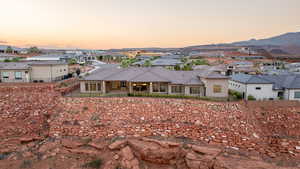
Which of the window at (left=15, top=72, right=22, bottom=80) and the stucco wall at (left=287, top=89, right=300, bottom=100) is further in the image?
the window at (left=15, top=72, right=22, bottom=80)

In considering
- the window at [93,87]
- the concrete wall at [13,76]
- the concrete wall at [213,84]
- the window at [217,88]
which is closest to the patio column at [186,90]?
the concrete wall at [213,84]

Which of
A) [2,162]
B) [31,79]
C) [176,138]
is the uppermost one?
[31,79]

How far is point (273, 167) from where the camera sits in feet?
42.3

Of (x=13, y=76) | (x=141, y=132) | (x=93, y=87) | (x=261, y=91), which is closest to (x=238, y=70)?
(x=261, y=91)

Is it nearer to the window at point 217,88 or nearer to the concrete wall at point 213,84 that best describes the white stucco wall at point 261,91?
the concrete wall at point 213,84

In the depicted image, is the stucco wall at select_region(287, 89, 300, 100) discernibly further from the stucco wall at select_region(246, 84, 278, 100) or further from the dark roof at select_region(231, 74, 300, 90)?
the stucco wall at select_region(246, 84, 278, 100)

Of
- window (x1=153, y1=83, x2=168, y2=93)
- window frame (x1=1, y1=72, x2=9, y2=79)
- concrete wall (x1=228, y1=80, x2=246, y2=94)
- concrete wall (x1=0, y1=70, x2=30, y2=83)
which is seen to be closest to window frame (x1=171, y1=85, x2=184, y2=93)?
window (x1=153, y1=83, x2=168, y2=93)

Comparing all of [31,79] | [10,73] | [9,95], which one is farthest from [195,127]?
[10,73]

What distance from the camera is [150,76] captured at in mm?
23641

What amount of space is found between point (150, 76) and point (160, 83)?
1804 millimetres

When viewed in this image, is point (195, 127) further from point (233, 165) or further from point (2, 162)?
point (2, 162)

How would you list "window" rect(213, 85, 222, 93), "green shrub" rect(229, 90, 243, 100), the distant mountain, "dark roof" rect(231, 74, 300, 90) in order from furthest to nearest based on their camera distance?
the distant mountain < "green shrub" rect(229, 90, 243, 100) < "dark roof" rect(231, 74, 300, 90) < "window" rect(213, 85, 222, 93)

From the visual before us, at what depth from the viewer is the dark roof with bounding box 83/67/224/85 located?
22.5 metres

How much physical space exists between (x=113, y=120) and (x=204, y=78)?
466 inches
